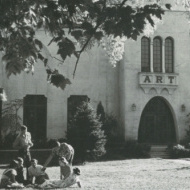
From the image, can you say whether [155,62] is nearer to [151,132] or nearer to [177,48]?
[177,48]

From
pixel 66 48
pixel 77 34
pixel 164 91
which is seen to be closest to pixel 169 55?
pixel 164 91

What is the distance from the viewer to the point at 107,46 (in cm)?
2170

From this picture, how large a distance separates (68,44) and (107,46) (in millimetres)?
16321

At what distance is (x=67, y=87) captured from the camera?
29219mm

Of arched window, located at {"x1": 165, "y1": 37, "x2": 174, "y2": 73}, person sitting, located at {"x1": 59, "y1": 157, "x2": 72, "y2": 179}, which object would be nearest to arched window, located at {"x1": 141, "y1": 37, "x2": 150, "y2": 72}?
arched window, located at {"x1": 165, "y1": 37, "x2": 174, "y2": 73}

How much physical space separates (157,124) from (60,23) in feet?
80.3

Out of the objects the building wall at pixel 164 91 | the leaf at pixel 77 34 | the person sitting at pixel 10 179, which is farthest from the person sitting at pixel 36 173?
the building wall at pixel 164 91

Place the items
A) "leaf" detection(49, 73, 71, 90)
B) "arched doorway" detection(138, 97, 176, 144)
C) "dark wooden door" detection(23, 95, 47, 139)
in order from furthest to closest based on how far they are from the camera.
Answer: "arched doorway" detection(138, 97, 176, 144) → "dark wooden door" detection(23, 95, 47, 139) → "leaf" detection(49, 73, 71, 90)

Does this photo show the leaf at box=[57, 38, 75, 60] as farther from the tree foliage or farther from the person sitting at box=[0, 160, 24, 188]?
the person sitting at box=[0, 160, 24, 188]

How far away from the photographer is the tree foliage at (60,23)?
5242 millimetres

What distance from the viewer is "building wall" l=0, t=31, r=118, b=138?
28.8 m

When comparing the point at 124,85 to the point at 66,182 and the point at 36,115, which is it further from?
the point at 66,182

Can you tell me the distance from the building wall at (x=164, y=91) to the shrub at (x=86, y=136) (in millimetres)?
6289

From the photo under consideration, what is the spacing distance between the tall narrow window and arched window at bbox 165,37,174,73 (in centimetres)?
47
